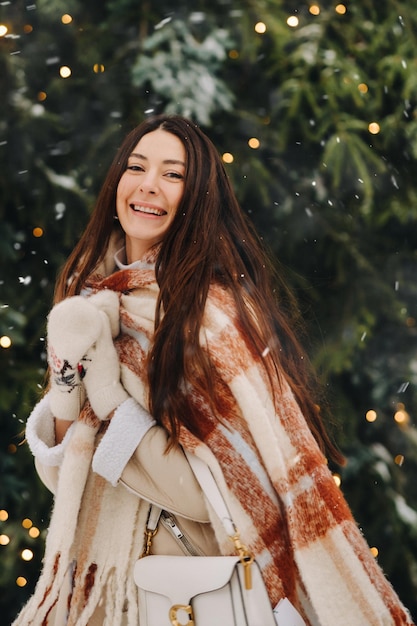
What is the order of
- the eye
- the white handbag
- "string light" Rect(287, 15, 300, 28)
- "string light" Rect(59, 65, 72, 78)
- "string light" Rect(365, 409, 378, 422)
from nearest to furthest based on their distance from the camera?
the white handbag
the eye
"string light" Rect(59, 65, 72, 78)
"string light" Rect(287, 15, 300, 28)
"string light" Rect(365, 409, 378, 422)

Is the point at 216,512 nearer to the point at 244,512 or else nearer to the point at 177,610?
the point at 244,512

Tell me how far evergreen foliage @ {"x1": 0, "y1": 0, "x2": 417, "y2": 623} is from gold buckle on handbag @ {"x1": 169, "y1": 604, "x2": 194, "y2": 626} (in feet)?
4.59

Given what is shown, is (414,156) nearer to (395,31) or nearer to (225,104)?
(395,31)

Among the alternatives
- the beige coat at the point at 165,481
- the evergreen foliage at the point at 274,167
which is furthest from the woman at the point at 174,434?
the evergreen foliage at the point at 274,167

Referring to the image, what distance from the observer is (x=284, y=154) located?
296cm

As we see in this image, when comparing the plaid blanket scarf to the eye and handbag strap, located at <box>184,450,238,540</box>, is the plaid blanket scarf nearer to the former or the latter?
handbag strap, located at <box>184,450,238,540</box>

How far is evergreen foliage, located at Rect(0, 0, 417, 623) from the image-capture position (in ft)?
9.32

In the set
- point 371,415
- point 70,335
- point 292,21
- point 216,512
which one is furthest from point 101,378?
point 292,21

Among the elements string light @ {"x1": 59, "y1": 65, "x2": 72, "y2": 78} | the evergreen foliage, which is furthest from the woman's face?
string light @ {"x1": 59, "y1": 65, "x2": 72, "y2": 78}

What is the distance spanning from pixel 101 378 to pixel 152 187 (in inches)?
16.2

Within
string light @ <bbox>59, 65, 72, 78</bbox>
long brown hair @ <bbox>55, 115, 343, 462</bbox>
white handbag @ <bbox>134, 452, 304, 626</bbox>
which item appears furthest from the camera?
string light @ <bbox>59, 65, 72, 78</bbox>

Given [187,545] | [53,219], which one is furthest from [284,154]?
[187,545]

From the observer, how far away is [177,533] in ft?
5.31

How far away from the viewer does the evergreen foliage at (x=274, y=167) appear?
9.32 feet
